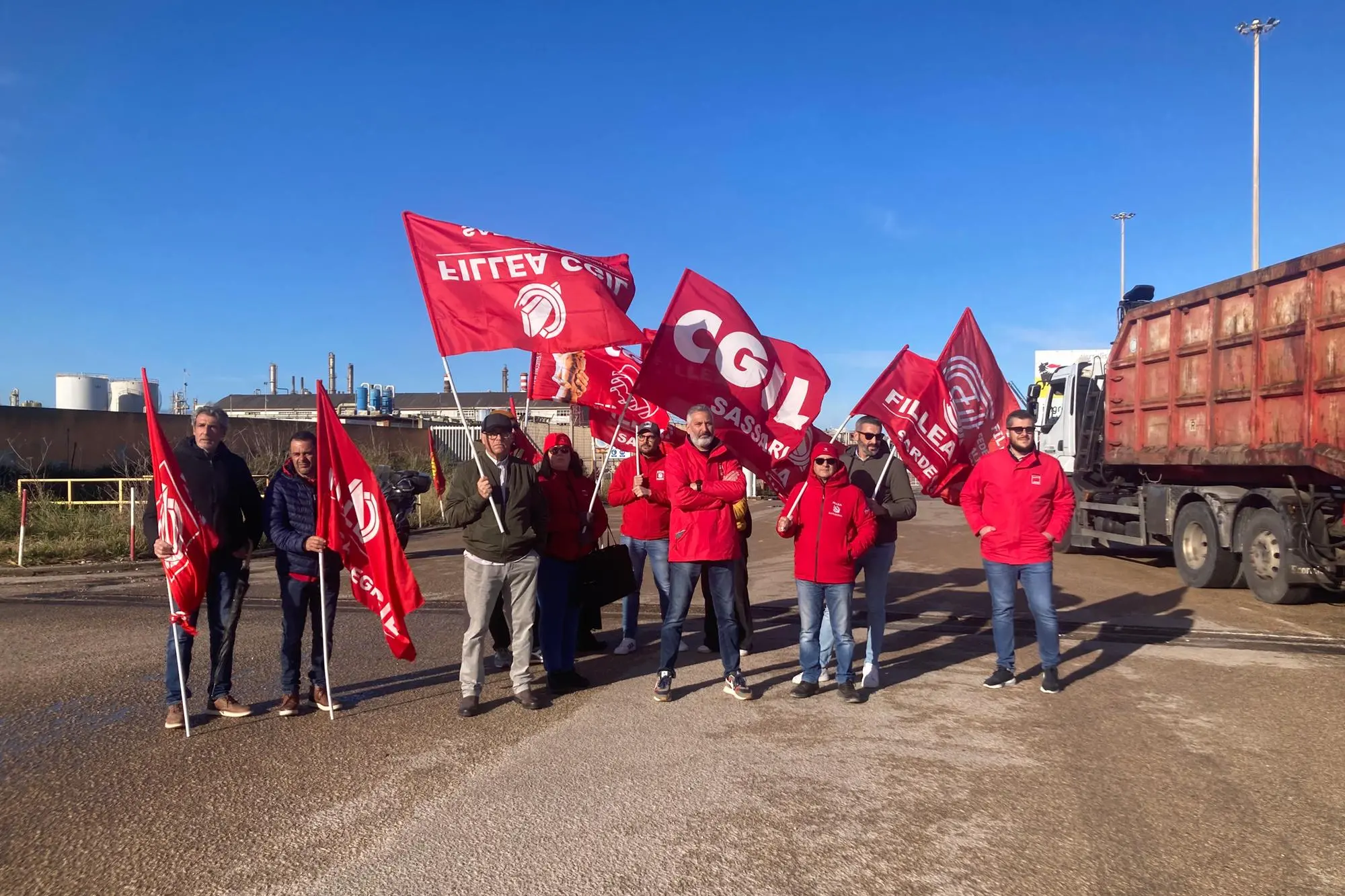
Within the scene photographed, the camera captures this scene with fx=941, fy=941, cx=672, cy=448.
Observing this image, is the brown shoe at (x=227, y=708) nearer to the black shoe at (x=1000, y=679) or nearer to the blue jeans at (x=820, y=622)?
the blue jeans at (x=820, y=622)

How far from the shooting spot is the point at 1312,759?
5035mm

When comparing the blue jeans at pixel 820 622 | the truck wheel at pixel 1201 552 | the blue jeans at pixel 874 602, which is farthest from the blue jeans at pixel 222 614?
the truck wheel at pixel 1201 552

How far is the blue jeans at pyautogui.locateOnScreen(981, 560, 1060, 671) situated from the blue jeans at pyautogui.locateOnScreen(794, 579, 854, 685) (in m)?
1.13

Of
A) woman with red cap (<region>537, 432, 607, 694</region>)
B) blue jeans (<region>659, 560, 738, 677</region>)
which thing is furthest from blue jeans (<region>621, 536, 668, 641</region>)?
blue jeans (<region>659, 560, 738, 677</region>)

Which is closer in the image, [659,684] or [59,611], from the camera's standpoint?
[659,684]

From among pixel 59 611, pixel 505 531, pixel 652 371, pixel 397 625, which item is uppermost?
pixel 652 371

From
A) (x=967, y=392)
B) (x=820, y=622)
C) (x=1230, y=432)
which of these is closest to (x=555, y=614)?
(x=820, y=622)

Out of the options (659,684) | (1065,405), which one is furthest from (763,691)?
(1065,405)

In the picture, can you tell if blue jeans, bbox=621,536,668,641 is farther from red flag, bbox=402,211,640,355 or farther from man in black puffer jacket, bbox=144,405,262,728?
man in black puffer jacket, bbox=144,405,262,728

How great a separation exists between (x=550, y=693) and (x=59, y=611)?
647 cm

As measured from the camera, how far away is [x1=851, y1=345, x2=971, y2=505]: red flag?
7.36 m

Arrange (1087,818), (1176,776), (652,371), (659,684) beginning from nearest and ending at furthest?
(1087,818), (1176,776), (659,684), (652,371)

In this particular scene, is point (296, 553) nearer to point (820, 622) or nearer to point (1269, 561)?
point (820, 622)

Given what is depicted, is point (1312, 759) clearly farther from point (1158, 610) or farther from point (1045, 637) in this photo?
point (1158, 610)
